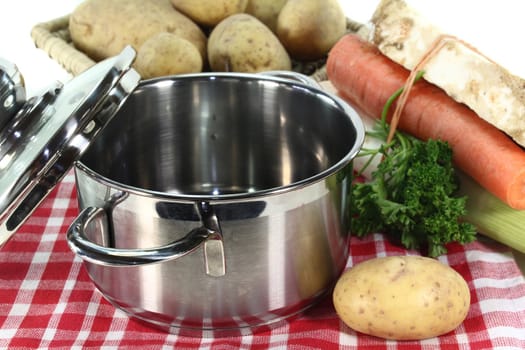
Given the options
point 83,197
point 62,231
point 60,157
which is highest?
point 60,157

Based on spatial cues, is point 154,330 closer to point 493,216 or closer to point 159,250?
point 159,250

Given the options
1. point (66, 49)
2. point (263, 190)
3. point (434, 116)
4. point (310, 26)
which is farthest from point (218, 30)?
point (263, 190)

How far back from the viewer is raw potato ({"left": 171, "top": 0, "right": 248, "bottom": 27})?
198 cm

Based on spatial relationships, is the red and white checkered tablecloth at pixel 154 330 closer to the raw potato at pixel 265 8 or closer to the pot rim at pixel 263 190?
the pot rim at pixel 263 190

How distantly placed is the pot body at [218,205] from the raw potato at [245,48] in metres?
0.37

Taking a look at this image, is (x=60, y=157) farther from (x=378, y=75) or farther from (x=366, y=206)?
(x=378, y=75)

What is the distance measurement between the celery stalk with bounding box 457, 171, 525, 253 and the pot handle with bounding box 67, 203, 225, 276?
0.57 metres

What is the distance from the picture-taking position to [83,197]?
1.19 metres

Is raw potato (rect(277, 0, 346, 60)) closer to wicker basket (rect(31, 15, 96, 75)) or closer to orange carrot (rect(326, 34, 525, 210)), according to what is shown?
orange carrot (rect(326, 34, 525, 210))

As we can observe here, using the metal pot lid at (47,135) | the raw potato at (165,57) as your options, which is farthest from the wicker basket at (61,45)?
the metal pot lid at (47,135)

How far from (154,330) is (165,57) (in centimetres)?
73

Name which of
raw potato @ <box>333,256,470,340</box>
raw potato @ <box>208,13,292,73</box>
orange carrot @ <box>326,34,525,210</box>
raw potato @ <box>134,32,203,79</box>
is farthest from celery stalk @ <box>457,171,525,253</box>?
raw potato @ <box>134,32,203,79</box>

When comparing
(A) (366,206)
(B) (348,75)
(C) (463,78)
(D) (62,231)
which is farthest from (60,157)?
(B) (348,75)

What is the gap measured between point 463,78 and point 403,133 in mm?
200
